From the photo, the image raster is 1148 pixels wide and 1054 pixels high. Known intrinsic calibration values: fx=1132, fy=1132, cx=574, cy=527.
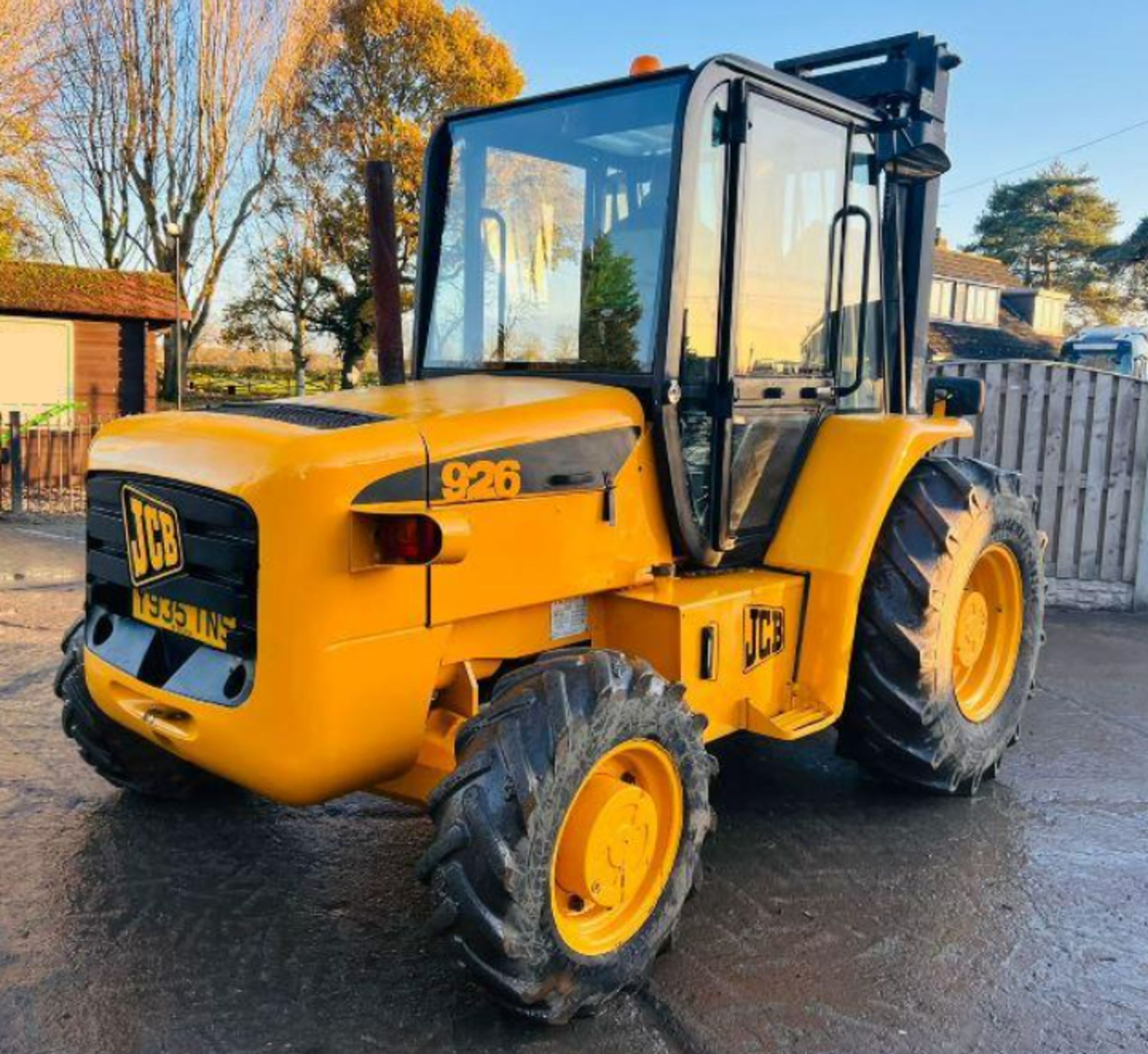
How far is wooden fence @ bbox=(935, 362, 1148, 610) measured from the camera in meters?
8.88

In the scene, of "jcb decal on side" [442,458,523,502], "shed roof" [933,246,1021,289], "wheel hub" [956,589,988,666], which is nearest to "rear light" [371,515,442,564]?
"jcb decal on side" [442,458,523,502]

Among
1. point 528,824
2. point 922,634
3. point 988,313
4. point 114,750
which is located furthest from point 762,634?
point 988,313

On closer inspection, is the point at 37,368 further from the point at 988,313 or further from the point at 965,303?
the point at 988,313

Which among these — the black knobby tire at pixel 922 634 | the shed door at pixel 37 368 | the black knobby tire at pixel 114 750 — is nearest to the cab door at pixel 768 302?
the black knobby tire at pixel 922 634

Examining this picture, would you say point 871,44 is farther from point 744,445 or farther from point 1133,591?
point 1133,591

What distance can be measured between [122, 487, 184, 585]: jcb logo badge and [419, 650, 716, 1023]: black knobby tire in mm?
1023

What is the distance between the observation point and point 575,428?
3.46 meters

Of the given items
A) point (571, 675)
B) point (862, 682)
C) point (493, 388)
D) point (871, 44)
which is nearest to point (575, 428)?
point (493, 388)

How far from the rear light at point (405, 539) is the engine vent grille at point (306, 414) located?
344 mm

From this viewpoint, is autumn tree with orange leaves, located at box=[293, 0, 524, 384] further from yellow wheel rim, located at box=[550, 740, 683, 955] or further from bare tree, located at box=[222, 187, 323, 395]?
yellow wheel rim, located at box=[550, 740, 683, 955]

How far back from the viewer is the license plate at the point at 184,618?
10.4 feet

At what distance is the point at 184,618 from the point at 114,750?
1.26m

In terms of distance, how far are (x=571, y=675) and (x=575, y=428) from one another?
793mm

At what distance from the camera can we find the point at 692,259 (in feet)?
12.1
